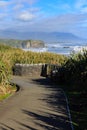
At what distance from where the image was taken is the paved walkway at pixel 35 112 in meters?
14.3

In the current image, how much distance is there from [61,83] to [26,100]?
10658 millimetres

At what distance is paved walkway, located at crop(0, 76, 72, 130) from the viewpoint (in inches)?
562

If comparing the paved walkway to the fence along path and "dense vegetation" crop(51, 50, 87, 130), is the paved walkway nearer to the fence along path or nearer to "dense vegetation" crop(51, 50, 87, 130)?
the fence along path

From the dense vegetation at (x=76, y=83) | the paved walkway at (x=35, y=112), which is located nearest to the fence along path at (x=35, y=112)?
the paved walkway at (x=35, y=112)

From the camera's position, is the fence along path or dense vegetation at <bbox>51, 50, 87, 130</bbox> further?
dense vegetation at <bbox>51, 50, 87, 130</bbox>

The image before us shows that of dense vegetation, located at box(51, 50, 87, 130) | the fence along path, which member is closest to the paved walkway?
the fence along path

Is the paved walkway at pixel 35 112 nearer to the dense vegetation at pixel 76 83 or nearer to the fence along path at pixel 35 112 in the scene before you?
the fence along path at pixel 35 112

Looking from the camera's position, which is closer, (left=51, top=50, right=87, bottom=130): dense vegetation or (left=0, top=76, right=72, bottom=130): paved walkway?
(left=0, top=76, right=72, bottom=130): paved walkway

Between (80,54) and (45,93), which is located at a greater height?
(80,54)

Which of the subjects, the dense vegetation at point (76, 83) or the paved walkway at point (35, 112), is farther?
the dense vegetation at point (76, 83)

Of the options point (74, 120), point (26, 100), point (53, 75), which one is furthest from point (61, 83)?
point (74, 120)

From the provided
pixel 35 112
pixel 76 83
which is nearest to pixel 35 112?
pixel 35 112

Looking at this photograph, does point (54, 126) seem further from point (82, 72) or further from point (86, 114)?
point (82, 72)

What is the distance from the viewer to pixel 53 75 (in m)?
32.9
